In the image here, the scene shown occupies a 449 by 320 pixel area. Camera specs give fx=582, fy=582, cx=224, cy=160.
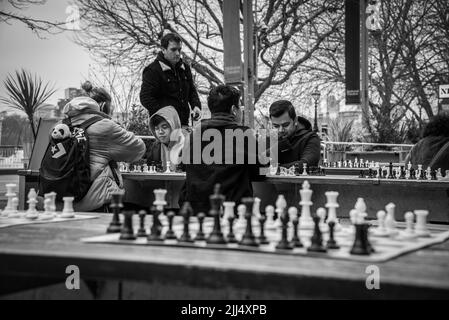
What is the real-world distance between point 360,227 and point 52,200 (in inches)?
60.1

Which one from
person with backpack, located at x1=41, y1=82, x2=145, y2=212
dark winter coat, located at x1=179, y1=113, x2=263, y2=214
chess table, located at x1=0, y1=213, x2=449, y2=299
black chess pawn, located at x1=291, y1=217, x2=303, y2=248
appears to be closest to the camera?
chess table, located at x1=0, y1=213, x2=449, y2=299

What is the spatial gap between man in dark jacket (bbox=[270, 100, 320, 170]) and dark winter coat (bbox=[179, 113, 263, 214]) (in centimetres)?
136

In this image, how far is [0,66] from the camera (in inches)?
402

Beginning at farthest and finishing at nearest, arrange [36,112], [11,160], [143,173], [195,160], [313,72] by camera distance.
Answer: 1. [313,72]
2. [11,160]
3. [36,112]
4. [143,173]
5. [195,160]

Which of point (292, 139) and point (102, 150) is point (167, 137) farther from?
point (102, 150)

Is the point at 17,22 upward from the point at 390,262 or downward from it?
upward

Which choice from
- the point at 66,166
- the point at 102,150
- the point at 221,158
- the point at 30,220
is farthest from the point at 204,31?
the point at 30,220

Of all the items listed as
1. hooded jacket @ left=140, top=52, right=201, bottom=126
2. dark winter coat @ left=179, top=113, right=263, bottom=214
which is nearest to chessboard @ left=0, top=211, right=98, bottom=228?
dark winter coat @ left=179, top=113, right=263, bottom=214

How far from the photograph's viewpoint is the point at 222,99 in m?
3.60

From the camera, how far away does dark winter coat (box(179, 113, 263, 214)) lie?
338 centimetres

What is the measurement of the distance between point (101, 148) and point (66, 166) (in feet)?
1.10

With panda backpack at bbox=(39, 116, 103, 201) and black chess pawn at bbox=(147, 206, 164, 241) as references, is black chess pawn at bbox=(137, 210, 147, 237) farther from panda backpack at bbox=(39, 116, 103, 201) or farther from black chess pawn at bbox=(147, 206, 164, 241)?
panda backpack at bbox=(39, 116, 103, 201)

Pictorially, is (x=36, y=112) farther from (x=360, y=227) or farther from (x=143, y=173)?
(x=360, y=227)
